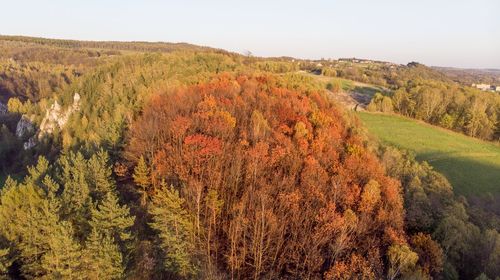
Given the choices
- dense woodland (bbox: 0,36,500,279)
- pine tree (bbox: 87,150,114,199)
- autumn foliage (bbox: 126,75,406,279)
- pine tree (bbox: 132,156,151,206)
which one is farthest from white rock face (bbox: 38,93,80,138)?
pine tree (bbox: 132,156,151,206)

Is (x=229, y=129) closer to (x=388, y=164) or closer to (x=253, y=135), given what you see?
(x=253, y=135)

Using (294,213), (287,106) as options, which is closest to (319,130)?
(287,106)

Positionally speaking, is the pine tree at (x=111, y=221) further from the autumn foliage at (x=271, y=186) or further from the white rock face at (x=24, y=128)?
the white rock face at (x=24, y=128)

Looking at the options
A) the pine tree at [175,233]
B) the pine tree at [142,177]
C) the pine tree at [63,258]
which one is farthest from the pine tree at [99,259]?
the pine tree at [142,177]

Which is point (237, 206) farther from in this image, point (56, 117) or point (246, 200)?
point (56, 117)

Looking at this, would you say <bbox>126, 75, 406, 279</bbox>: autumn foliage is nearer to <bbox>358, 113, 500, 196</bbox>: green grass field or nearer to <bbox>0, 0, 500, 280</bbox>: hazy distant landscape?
<bbox>0, 0, 500, 280</bbox>: hazy distant landscape

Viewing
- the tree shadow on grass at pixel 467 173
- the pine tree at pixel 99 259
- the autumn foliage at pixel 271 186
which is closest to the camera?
the pine tree at pixel 99 259
